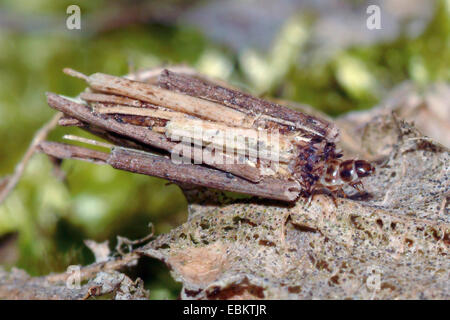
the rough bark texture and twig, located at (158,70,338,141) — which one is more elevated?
twig, located at (158,70,338,141)

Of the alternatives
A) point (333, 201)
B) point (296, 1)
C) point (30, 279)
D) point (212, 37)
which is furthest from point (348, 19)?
point (30, 279)

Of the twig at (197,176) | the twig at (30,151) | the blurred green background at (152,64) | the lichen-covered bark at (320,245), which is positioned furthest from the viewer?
the blurred green background at (152,64)

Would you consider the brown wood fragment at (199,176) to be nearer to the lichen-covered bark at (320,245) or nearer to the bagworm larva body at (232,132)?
the bagworm larva body at (232,132)

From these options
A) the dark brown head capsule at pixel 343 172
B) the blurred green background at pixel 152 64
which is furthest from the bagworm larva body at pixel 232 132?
the blurred green background at pixel 152 64

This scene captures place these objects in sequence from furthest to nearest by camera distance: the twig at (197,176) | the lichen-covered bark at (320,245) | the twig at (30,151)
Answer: the twig at (30,151)
the twig at (197,176)
the lichen-covered bark at (320,245)

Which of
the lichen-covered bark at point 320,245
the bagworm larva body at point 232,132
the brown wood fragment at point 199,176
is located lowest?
the lichen-covered bark at point 320,245

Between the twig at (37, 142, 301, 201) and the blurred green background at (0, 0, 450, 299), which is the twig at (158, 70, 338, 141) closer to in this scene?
the twig at (37, 142, 301, 201)

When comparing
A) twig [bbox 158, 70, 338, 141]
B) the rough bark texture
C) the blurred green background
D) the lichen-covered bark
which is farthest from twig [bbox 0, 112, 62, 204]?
the lichen-covered bark
